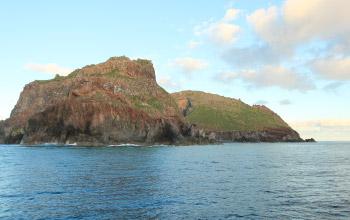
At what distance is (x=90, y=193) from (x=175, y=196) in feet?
31.9

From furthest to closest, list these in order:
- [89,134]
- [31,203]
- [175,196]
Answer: [89,134]
[175,196]
[31,203]

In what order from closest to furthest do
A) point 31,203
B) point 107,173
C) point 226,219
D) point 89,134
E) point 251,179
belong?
point 226,219, point 31,203, point 251,179, point 107,173, point 89,134

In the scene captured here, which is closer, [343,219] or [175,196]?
[343,219]

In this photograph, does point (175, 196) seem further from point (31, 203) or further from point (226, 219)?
point (31, 203)

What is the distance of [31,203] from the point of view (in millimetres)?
41531

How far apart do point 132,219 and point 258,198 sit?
15.4 m

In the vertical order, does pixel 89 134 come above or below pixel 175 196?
above

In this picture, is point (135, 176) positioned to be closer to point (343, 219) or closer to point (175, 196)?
point (175, 196)

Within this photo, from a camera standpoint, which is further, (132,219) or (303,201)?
(303,201)

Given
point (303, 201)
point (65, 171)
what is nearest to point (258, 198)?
point (303, 201)

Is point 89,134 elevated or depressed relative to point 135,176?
elevated

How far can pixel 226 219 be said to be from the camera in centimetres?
3419

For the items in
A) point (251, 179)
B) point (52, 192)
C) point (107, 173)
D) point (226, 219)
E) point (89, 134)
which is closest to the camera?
point (226, 219)

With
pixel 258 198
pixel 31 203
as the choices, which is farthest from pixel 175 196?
pixel 31 203
